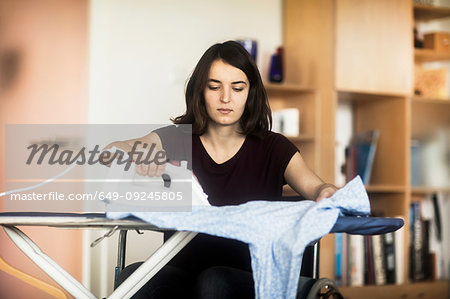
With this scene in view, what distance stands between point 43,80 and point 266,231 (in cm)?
172

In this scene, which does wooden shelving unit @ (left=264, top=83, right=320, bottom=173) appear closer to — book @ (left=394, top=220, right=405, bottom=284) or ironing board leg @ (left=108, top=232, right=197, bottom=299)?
book @ (left=394, top=220, right=405, bottom=284)

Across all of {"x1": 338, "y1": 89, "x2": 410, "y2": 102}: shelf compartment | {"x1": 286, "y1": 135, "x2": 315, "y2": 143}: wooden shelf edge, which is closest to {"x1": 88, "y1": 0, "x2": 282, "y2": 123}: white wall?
{"x1": 286, "y1": 135, "x2": 315, "y2": 143}: wooden shelf edge

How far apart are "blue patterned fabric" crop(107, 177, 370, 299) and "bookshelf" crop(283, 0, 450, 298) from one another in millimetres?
1901

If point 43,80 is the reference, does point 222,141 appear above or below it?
below

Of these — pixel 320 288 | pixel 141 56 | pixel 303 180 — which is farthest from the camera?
pixel 141 56

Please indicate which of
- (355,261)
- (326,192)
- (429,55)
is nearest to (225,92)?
(326,192)

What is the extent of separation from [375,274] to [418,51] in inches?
49.3

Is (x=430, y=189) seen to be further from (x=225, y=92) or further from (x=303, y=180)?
(x=225, y=92)

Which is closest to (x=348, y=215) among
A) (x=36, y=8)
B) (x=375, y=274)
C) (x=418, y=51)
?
(x=36, y=8)

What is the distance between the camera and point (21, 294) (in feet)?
8.11

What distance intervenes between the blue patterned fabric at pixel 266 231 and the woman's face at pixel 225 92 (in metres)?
0.56

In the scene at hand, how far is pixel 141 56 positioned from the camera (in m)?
2.99

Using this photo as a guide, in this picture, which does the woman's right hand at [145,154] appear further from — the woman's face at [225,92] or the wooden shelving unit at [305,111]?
the wooden shelving unit at [305,111]

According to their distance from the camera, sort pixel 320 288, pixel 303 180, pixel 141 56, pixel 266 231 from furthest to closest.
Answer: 1. pixel 141 56
2. pixel 303 180
3. pixel 320 288
4. pixel 266 231
